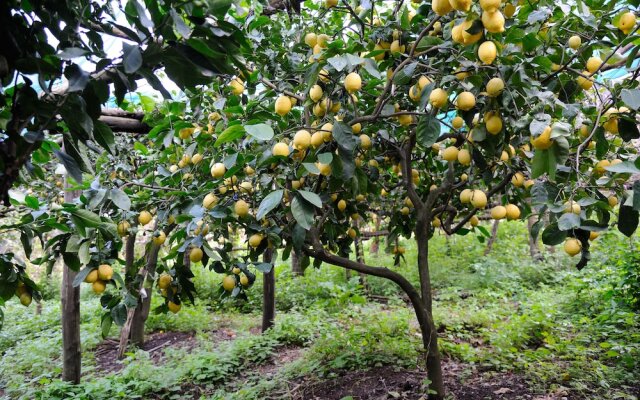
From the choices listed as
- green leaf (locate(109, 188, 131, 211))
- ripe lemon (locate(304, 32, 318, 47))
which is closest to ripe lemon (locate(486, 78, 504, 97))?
ripe lemon (locate(304, 32, 318, 47))

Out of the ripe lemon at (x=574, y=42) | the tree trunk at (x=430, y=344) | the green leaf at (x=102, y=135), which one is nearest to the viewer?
the green leaf at (x=102, y=135)

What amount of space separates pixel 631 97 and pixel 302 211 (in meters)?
0.93

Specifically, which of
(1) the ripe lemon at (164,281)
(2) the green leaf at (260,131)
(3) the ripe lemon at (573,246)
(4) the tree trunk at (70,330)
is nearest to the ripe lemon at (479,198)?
(3) the ripe lemon at (573,246)

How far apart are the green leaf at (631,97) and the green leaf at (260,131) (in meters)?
0.94

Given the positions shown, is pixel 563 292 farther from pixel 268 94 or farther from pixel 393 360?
pixel 268 94

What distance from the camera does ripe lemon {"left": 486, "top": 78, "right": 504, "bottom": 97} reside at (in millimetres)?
1241

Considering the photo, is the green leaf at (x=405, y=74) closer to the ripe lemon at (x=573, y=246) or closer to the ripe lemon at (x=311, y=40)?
the ripe lemon at (x=311, y=40)

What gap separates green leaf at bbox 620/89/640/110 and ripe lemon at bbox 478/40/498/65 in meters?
0.36

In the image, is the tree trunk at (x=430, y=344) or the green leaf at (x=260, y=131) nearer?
the green leaf at (x=260, y=131)

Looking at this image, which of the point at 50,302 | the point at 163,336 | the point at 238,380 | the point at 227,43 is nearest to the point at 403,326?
the point at 238,380

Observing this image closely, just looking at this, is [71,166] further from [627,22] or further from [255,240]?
[627,22]

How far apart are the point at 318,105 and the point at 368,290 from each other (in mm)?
4728

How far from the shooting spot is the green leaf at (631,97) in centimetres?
115

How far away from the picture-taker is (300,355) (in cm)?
360
